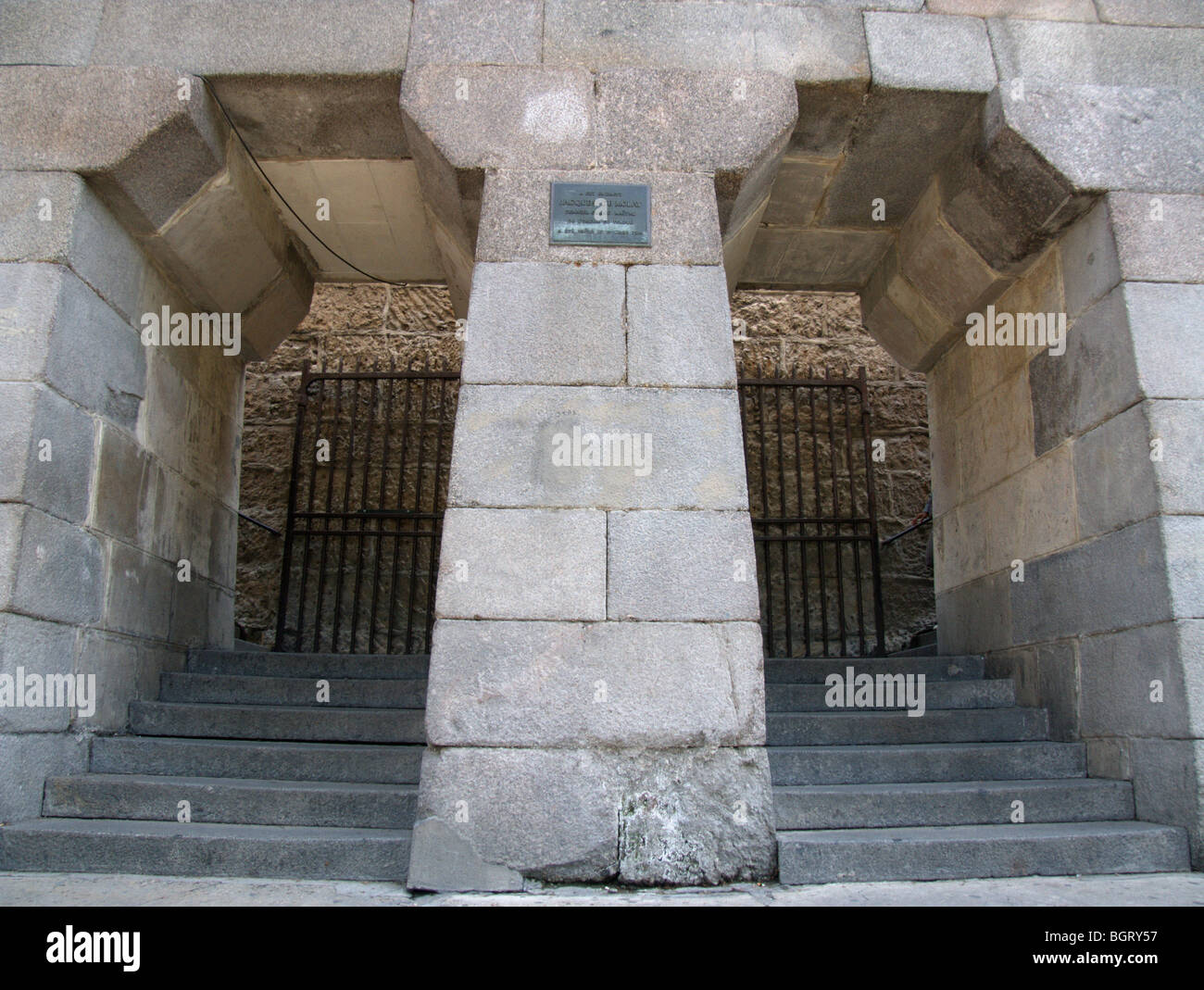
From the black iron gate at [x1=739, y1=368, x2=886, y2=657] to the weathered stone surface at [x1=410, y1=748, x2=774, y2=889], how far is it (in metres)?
4.09

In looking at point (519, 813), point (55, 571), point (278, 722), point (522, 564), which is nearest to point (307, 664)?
point (278, 722)

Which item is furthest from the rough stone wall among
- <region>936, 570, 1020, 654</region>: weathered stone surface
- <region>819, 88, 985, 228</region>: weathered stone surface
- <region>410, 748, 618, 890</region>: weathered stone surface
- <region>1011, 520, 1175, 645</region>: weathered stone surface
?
<region>410, 748, 618, 890</region>: weathered stone surface

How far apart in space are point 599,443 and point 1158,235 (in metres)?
2.52

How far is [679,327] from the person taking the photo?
361 cm

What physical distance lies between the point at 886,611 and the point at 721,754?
541 cm

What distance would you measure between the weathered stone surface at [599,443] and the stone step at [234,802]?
1.20 metres

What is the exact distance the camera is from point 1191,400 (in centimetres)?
370

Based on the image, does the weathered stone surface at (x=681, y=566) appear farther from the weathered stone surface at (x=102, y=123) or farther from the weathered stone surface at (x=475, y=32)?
the weathered stone surface at (x=102, y=123)

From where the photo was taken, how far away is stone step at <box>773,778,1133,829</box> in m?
3.51

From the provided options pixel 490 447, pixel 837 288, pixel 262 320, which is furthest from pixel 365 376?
pixel 490 447

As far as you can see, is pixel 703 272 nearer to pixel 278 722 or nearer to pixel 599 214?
pixel 599 214

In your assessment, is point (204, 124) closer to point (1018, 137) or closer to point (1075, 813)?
point (1018, 137)

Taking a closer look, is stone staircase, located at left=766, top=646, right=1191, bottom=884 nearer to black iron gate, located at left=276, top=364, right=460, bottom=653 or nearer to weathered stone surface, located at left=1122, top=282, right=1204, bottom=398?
weathered stone surface, located at left=1122, top=282, right=1204, bottom=398

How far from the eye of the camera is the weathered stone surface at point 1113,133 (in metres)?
3.99
